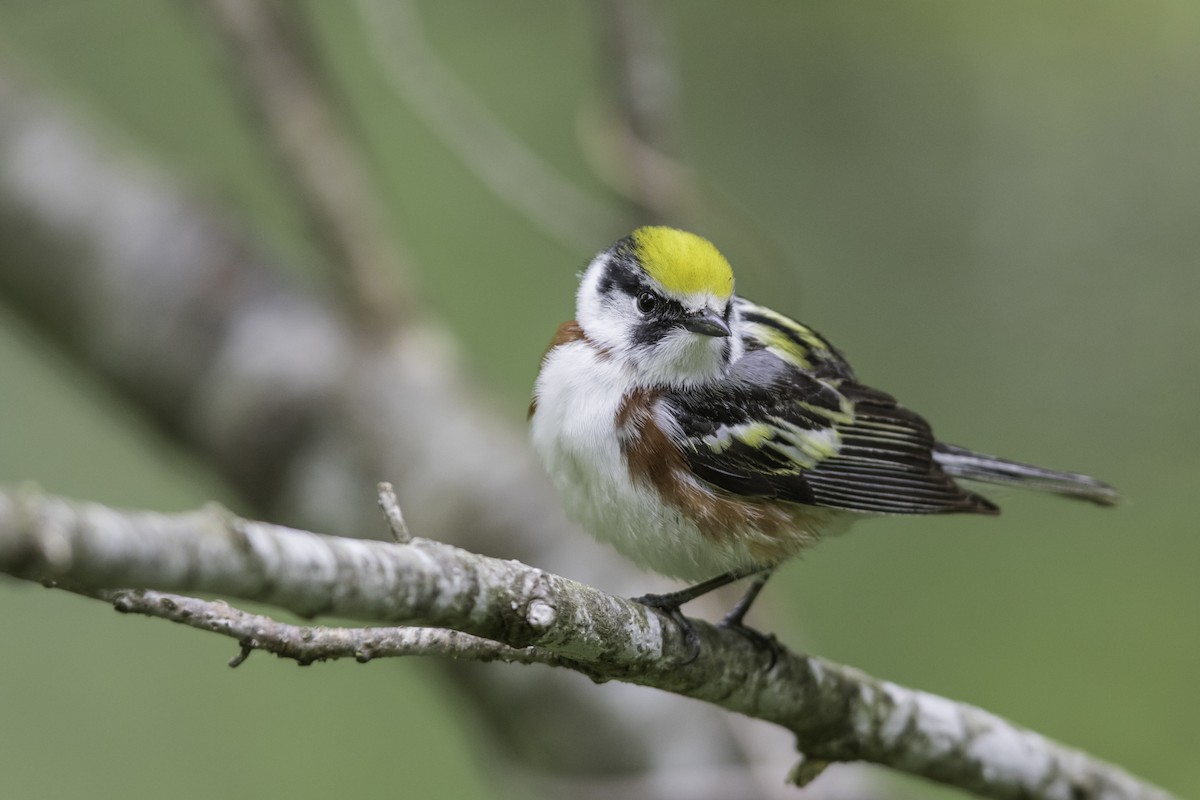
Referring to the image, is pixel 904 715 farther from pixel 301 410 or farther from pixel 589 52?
pixel 589 52

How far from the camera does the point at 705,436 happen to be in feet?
7.72

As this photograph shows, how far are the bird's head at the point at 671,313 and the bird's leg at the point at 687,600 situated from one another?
1.39 ft

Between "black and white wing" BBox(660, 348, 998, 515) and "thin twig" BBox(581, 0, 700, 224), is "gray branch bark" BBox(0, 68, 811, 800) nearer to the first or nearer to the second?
"thin twig" BBox(581, 0, 700, 224)

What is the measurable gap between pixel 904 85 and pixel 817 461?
391 cm

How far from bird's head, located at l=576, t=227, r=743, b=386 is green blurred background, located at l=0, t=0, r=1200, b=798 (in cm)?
167

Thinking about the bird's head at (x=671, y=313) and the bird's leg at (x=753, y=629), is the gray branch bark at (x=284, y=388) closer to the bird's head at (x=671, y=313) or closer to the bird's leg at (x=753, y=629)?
the bird's leg at (x=753, y=629)

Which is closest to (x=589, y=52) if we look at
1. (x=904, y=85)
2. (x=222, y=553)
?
(x=904, y=85)

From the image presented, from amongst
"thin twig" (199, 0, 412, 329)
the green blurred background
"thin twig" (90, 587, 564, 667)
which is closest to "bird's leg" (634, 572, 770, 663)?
"thin twig" (90, 587, 564, 667)

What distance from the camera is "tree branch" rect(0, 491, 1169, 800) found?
100 cm

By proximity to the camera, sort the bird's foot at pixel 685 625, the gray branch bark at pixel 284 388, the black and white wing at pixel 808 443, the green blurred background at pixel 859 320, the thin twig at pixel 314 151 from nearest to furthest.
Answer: the bird's foot at pixel 685 625
the black and white wing at pixel 808 443
the gray branch bark at pixel 284 388
the thin twig at pixel 314 151
the green blurred background at pixel 859 320

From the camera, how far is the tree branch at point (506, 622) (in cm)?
100

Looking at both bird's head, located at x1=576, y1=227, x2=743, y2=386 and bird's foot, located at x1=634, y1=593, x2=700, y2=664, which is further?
bird's head, located at x1=576, y1=227, x2=743, y2=386

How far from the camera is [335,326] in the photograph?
4.31 metres

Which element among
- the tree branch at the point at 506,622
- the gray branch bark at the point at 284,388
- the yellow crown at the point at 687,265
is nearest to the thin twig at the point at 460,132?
the gray branch bark at the point at 284,388
